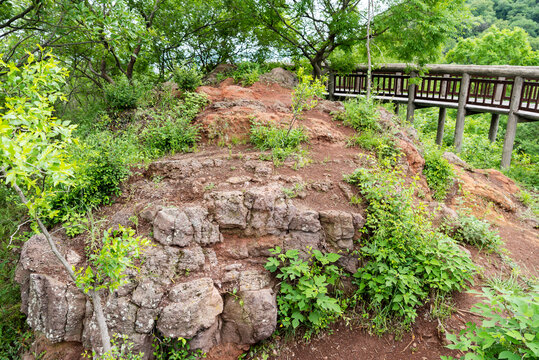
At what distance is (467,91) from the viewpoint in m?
11.5

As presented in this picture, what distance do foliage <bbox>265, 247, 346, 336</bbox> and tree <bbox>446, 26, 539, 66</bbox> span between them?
22.4 meters

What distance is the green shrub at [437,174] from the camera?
6.75m

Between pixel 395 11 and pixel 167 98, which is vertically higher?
Result: pixel 395 11

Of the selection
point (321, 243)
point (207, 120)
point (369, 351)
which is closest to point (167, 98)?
point (207, 120)

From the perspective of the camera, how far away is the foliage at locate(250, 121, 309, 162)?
593 centimetres

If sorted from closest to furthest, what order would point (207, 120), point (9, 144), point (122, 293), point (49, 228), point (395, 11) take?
point (9, 144) < point (122, 293) < point (49, 228) < point (207, 120) < point (395, 11)

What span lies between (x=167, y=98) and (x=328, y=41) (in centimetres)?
514

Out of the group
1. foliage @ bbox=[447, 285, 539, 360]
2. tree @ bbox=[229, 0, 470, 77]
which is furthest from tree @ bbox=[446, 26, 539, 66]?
foliage @ bbox=[447, 285, 539, 360]

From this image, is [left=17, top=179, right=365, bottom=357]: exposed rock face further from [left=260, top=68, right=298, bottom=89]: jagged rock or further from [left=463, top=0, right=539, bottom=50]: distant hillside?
[left=463, top=0, right=539, bottom=50]: distant hillside

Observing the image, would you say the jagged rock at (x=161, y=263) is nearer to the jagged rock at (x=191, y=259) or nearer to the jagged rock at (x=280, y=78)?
the jagged rock at (x=191, y=259)

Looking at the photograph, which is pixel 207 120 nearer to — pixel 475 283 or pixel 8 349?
pixel 8 349

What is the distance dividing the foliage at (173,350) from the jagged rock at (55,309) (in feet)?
2.86

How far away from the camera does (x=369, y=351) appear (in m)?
4.03

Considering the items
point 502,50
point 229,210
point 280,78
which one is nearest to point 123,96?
point 280,78
